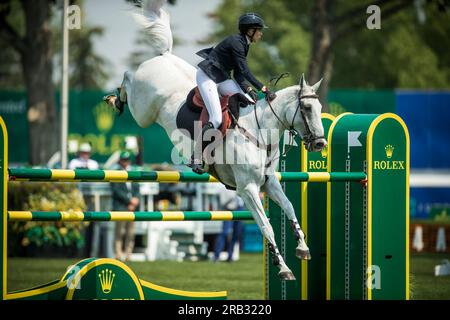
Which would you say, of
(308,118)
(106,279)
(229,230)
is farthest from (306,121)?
(229,230)

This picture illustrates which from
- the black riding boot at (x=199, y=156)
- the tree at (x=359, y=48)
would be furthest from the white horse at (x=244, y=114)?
the tree at (x=359, y=48)

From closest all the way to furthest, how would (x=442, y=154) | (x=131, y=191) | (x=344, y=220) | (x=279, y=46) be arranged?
(x=344, y=220), (x=131, y=191), (x=442, y=154), (x=279, y=46)

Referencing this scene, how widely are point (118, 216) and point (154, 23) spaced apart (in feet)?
7.06

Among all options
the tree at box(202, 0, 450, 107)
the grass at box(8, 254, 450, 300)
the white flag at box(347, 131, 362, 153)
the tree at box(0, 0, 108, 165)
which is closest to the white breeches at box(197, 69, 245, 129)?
the white flag at box(347, 131, 362, 153)

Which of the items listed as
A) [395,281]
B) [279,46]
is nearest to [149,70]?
[395,281]

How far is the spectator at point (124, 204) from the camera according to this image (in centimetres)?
1617

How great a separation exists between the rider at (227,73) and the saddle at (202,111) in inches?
2.9

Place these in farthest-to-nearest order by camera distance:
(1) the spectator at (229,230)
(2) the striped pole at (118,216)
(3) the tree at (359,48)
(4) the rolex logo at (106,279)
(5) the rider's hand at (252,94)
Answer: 1. (3) the tree at (359,48)
2. (1) the spectator at (229,230)
3. (5) the rider's hand at (252,94)
4. (4) the rolex logo at (106,279)
5. (2) the striped pole at (118,216)

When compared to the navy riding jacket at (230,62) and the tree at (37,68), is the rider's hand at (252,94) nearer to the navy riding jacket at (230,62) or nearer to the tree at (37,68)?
the navy riding jacket at (230,62)

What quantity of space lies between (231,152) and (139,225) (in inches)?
346

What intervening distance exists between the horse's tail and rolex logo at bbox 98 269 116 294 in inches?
95.6

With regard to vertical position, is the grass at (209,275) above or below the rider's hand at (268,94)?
below

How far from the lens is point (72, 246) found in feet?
54.9

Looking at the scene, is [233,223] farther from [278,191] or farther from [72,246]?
[278,191]
